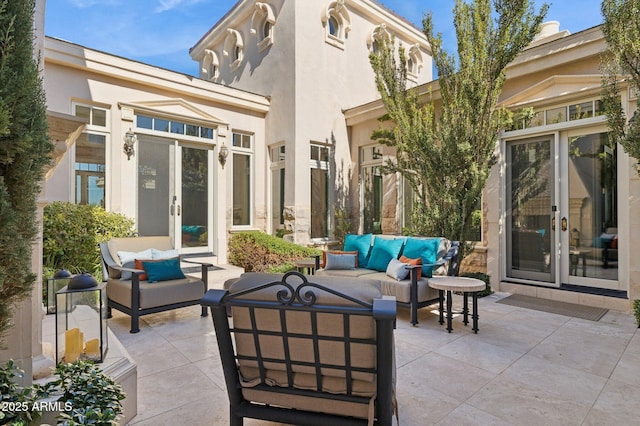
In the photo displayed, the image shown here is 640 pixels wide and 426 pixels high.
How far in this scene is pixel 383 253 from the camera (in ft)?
15.0

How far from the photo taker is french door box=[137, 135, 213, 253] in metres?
6.40

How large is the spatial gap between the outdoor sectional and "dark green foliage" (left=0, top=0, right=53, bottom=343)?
3012 millimetres

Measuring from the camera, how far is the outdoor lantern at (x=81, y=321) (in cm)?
208

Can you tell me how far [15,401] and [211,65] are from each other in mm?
11050

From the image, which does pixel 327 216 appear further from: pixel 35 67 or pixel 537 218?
pixel 35 67

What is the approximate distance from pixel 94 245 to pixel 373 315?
17.1 feet

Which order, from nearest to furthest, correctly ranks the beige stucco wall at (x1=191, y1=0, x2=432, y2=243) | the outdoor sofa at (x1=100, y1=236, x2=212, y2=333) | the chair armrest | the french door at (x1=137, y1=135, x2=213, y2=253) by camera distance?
the chair armrest < the outdoor sofa at (x1=100, y1=236, x2=212, y2=333) < the french door at (x1=137, y1=135, x2=213, y2=253) < the beige stucco wall at (x1=191, y1=0, x2=432, y2=243)

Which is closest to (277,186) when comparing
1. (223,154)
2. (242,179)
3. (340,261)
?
(242,179)

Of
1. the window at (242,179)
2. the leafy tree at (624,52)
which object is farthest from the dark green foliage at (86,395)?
the window at (242,179)

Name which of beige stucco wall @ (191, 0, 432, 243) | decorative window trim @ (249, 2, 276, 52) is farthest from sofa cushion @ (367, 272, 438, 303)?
decorative window trim @ (249, 2, 276, 52)

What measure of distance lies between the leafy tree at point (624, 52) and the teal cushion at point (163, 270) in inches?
208

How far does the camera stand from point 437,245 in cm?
433

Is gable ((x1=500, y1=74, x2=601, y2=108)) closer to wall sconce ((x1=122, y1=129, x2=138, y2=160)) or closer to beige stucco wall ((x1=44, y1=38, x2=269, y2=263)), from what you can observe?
beige stucco wall ((x1=44, y1=38, x2=269, y2=263))

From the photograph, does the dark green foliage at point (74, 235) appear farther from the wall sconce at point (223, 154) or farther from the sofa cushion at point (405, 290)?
the sofa cushion at point (405, 290)
